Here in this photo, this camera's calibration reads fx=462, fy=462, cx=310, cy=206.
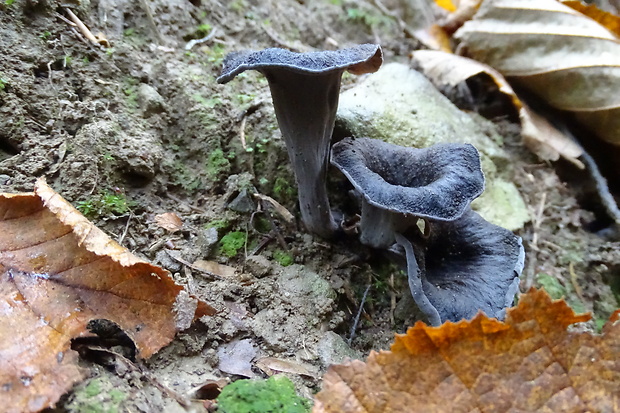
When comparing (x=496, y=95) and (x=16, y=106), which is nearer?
(x=16, y=106)

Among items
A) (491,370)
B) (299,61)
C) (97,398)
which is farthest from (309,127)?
(97,398)

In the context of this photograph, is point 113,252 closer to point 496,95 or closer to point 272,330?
point 272,330

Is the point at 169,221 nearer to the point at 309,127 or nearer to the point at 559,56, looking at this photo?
the point at 309,127

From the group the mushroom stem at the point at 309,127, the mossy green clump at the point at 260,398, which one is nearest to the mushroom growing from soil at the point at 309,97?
the mushroom stem at the point at 309,127

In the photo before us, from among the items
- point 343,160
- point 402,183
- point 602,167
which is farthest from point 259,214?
point 602,167

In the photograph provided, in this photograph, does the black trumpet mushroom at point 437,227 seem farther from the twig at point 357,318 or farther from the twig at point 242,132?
the twig at point 242,132

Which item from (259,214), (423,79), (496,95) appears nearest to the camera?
(259,214)
